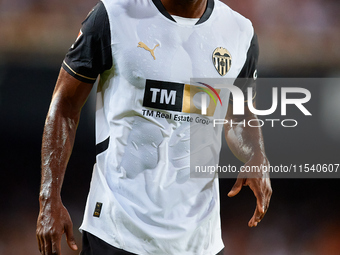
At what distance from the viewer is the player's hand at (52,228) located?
1252mm

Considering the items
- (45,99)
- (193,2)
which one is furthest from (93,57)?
(45,99)

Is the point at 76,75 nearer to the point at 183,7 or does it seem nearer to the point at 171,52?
the point at 171,52

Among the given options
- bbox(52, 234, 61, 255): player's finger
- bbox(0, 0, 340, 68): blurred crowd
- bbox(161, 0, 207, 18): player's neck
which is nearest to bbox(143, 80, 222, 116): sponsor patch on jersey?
bbox(161, 0, 207, 18): player's neck

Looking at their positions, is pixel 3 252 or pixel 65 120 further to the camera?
pixel 3 252

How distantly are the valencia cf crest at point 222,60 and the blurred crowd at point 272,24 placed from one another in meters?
1.84

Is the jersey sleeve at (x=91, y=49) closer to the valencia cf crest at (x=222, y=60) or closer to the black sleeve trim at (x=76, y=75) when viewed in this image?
the black sleeve trim at (x=76, y=75)

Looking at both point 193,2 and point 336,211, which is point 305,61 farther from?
point 193,2

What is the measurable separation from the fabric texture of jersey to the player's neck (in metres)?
0.03

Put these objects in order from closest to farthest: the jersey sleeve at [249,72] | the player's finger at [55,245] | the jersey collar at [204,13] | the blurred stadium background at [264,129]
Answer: the player's finger at [55,245]
the jersey collar at [204,13]
the jersey sleeve at [249,72]
the blurred stadium background at [264,129]

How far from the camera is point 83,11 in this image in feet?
10.6

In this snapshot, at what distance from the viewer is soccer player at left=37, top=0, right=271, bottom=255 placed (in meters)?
1.37

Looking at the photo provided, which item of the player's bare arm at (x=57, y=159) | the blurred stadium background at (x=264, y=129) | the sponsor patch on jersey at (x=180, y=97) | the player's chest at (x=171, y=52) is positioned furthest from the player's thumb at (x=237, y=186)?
the blurred stadium background at (x=264, y=129)

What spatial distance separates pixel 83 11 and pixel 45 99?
2.34ft

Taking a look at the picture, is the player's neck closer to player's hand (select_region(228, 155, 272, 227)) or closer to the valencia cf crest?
the valencia cf crest
